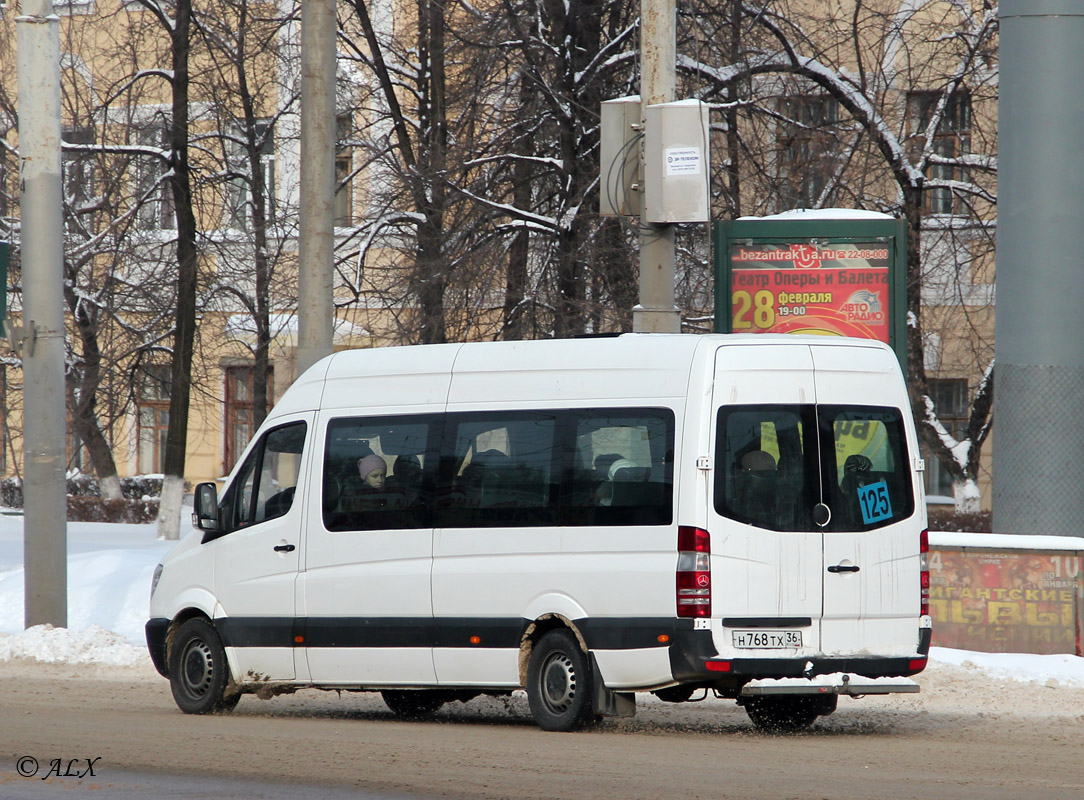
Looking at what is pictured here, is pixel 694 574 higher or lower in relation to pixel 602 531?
lower

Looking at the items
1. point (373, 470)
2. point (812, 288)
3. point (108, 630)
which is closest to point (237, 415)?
point (108, 630)

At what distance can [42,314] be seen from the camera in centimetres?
1457

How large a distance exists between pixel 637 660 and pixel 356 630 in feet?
6.86

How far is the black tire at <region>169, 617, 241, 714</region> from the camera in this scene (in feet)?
36.7

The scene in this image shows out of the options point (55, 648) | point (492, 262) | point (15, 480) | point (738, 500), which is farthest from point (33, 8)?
point (15, 480)

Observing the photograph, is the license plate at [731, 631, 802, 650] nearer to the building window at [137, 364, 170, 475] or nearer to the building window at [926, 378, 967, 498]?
the building window at [926, 378, 967, 498]

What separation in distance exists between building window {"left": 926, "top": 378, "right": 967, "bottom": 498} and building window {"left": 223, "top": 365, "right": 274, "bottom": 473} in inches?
506

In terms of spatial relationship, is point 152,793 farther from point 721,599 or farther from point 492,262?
point 492,262

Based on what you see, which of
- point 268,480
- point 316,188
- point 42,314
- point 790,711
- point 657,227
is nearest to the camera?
point 790,711

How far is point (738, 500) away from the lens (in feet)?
30.5

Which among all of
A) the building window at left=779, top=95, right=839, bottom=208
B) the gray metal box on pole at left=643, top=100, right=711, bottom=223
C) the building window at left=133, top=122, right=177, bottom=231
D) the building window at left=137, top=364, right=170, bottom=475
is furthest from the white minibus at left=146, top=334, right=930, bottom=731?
the building window at left=137, top=364, right=170, bottom=475

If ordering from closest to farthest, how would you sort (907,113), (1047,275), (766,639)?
(766,639) → (1047,275) → (907,113)

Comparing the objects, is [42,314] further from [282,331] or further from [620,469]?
[282,331]

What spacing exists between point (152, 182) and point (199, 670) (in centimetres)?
1542
